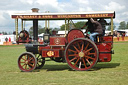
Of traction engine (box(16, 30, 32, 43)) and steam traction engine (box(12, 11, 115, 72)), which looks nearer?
steam traction engine (box(12, 11, 115, 72))

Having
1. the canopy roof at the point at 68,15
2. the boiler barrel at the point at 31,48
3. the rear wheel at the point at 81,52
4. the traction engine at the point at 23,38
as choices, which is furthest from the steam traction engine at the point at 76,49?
the traction engine at the point at 23,38

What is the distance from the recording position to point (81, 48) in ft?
27.8

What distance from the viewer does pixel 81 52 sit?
8375 millimetres

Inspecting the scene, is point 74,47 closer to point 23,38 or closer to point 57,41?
point 57,41

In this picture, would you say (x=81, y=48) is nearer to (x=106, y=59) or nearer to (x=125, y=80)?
(x=106, y=59)

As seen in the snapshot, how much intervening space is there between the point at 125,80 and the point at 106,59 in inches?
79.0

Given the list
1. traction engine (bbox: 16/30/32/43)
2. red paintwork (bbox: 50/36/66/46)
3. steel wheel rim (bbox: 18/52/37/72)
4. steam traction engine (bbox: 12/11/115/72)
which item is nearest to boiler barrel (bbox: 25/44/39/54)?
steam traction engine (bbox: 12/11/115/72)

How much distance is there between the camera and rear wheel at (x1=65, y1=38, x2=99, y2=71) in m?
8.27

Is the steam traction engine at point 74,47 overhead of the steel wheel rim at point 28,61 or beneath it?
overhead

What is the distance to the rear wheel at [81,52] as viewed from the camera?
27.1ft

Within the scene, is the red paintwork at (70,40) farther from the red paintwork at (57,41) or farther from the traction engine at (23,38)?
the traction engine at (23,38)

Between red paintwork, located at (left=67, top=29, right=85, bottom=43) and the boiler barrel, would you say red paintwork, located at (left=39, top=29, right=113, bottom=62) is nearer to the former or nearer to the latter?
red paintwork, located at (left=67, top=29, right=85, bottom=43)

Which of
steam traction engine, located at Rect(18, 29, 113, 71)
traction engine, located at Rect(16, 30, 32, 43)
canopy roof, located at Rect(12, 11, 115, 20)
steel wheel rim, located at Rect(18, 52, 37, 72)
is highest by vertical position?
canopy roof, located at Rect(12, 11, 115, 20)

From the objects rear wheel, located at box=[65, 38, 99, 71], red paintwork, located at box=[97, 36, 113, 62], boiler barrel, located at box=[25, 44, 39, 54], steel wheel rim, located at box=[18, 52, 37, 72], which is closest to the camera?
rear wheel, located at box=[65, 38, 99, 71]
